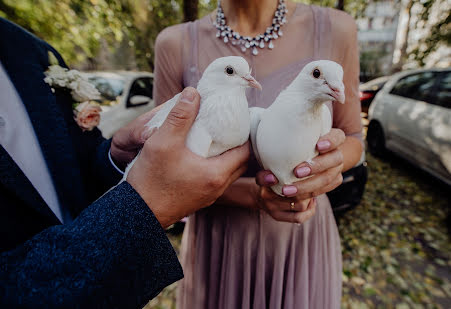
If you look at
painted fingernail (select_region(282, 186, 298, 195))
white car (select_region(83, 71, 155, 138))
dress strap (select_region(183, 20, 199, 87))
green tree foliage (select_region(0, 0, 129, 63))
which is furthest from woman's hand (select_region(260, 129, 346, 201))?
green tree foliage (select_region(0, 0, 129, 63))

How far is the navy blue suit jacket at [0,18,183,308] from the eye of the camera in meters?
0.58

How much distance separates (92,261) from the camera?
599 millimetres

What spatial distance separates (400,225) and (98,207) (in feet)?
13.2

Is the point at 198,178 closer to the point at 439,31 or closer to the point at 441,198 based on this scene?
the point at 441,198

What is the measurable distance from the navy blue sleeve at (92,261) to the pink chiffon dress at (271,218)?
75 centimetres

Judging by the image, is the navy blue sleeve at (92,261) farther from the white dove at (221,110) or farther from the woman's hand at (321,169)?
the woman's hand at (321,169)

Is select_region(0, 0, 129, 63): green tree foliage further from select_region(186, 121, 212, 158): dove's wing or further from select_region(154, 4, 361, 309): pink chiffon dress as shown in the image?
select_region(186, 121, 212, 158): dove's wing

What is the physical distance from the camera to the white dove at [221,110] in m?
0.89

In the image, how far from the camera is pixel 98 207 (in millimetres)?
665

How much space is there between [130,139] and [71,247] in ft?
1.80

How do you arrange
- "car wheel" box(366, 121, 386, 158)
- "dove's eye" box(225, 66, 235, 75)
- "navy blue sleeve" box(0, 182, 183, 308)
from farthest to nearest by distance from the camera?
1. "car wheel" box(366, 121, 386, 158)
2. "dove's eye" box(225, 66, 235, 75)
3. "navy blue sleeve" box(0, 182, 183, 308)

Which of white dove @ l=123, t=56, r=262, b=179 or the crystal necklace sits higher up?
the crystal necklace

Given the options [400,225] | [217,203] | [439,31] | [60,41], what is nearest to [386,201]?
[400,225]

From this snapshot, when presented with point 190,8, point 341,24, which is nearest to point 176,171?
point 341,24
